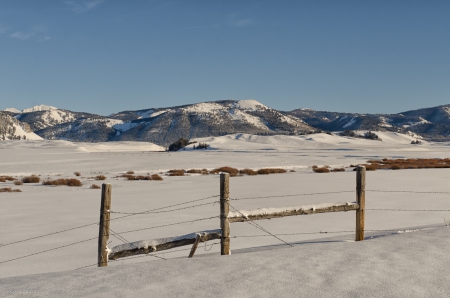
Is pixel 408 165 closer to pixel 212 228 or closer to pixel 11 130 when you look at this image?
pixel 212 228

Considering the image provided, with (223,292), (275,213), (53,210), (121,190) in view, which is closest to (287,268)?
(223,292)

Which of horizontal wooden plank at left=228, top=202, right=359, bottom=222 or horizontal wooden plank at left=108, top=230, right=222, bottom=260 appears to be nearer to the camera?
horizontal wooden plank at left=108, top=230, right=222, bottom=260

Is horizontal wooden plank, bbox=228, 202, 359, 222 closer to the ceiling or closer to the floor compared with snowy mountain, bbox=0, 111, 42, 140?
closer to the floor

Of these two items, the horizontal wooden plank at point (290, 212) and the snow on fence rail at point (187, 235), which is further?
the horizontal wooden plank at point (290, 212)

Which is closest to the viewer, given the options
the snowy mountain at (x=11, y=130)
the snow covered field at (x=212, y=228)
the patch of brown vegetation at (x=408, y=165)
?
the snow covered field at (x=212, y=228)

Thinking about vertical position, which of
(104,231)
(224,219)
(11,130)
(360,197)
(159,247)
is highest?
(11,130)

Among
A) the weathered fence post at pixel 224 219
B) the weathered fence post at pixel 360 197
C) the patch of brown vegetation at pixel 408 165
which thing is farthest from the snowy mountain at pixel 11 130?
the weathered fence post at pixel 360 197

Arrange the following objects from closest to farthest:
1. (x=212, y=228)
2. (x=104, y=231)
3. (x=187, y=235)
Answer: (x=104, y=231) < (x=187, y=235) < (x=212, y=228)

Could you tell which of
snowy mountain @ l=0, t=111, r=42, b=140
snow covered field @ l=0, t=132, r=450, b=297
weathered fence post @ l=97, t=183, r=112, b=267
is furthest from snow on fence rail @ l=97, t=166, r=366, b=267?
snowy mountain @ l=0, t=111, r=42, b=140

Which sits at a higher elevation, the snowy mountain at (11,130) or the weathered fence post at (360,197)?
the snowy mountain at (11,130)

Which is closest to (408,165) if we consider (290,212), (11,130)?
(290,212)

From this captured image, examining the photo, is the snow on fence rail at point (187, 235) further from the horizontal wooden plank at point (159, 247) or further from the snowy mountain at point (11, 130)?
the snowy mountain at point (11, 130)

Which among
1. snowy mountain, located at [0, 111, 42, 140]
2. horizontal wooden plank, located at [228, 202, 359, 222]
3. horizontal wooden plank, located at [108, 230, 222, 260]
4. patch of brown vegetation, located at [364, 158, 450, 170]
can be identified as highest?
snowy mountain, located at [0, 111, 42, 140]

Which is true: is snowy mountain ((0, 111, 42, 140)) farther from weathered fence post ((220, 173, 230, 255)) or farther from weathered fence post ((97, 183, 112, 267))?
weathered fence post ((220, 173, 230, 255))
